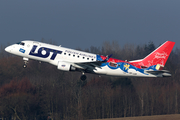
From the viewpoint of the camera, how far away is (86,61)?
127 ft

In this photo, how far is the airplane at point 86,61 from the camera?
127ft

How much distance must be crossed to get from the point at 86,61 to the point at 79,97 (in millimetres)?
29261

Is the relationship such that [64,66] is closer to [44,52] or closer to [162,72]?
[44,52]

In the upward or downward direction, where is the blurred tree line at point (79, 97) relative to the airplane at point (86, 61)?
downward

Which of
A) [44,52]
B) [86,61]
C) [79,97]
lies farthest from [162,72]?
[79,97]

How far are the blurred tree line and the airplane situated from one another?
80.2 feet

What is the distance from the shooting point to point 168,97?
2894 inches

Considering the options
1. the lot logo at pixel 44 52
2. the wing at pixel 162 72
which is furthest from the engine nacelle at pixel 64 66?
the wing at pixel 162 72

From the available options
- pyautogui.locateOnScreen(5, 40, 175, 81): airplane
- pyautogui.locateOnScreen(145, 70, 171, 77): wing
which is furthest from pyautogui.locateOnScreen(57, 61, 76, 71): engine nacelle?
pyautogui.locateOnScreen(145, 70, 171, 77): wing

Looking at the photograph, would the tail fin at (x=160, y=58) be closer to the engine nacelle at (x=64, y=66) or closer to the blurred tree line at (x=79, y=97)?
the engine nacelle at (x=64, y=66)

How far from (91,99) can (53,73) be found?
19844mm

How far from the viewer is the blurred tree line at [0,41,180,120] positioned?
215 feet

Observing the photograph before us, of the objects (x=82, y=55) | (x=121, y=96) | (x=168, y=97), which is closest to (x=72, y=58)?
(x=82, y=55)

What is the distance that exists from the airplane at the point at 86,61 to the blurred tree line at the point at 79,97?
24441 mm
